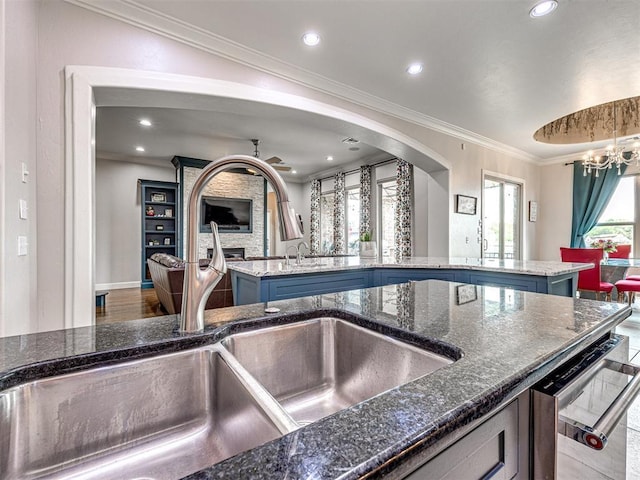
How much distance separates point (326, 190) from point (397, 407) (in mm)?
7755

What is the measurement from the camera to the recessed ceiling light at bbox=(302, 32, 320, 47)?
8.18ft

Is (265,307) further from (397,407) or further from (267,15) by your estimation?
(267,15)

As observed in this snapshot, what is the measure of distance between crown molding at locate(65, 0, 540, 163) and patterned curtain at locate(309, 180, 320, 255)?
14.0 feet

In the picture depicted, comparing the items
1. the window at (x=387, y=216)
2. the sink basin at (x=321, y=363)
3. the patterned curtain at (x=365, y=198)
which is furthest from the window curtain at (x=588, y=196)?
the sink basin at (x=321, y=363)

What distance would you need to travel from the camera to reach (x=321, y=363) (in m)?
1.01

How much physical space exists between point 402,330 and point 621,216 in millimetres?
6944

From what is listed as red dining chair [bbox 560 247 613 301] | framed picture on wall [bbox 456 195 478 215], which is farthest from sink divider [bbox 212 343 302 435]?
red dining chair [bbox 560 247 613 301]

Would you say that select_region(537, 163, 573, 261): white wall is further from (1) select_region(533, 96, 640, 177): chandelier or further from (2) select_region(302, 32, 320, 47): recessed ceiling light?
(2) select_region(302, 32, 320, 47): recessed ceiling light

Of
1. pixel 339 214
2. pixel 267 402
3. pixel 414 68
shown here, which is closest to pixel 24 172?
pixel 267 402

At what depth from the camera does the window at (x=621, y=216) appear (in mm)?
5274

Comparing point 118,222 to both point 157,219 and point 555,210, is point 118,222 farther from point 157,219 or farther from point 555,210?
point 555,210

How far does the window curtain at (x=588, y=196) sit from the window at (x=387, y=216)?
3.44 metres

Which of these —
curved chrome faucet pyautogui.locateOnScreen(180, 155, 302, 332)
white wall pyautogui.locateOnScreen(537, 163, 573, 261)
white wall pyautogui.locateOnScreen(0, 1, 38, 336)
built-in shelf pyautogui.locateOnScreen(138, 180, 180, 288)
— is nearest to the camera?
curved chrome faucet pyautogui.locateOnScreen(180, 155, 302, 332)

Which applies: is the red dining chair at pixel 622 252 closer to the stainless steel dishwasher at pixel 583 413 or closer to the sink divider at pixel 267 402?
the stainless steel dishwasher at pixel 583 413
